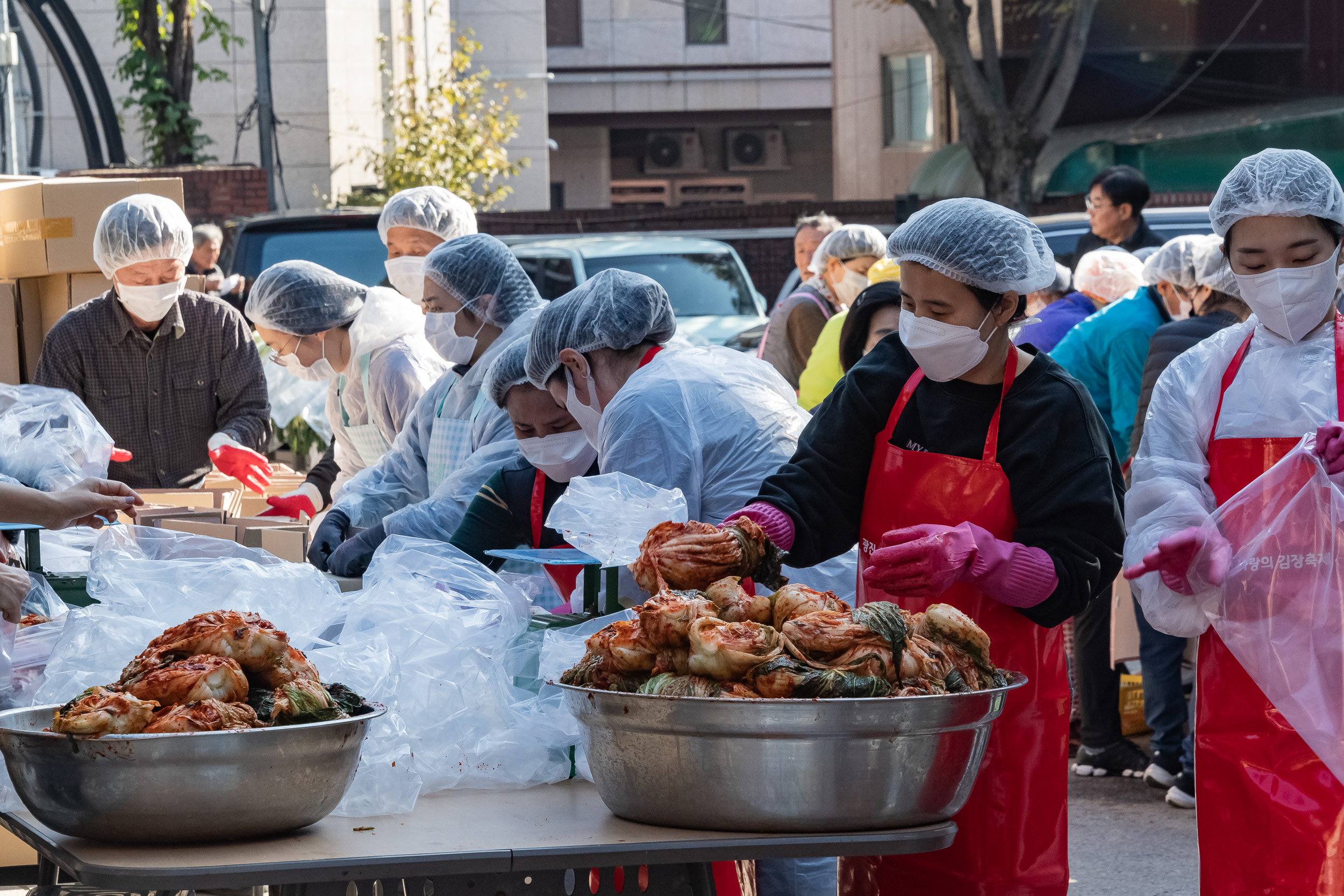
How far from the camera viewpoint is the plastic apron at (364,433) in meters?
5.15

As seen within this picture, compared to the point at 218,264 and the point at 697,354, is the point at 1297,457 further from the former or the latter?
the point at 218,264

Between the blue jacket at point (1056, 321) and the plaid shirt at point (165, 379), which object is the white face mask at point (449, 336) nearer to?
the plaid shirt at point (165, 379)

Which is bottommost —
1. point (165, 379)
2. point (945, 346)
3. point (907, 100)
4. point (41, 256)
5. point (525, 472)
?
point (525, 472)

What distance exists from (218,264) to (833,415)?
36.3 feet

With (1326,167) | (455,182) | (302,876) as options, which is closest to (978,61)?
(455,182)

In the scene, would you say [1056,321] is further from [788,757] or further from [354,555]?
[788,757]

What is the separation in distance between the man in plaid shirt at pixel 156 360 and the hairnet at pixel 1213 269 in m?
3.17

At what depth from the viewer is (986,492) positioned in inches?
107

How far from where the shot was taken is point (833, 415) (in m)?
2.88

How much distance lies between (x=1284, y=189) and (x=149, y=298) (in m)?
3.80

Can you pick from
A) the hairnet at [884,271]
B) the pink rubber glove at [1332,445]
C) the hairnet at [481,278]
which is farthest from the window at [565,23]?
the pink rubber glove at [1332,445]

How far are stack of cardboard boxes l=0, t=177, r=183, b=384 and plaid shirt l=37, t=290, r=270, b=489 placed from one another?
42 centimetres

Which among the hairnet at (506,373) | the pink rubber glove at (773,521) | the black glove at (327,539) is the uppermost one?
the hairnet at (506,373)

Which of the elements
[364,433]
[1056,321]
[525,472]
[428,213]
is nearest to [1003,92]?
[1056,321]
